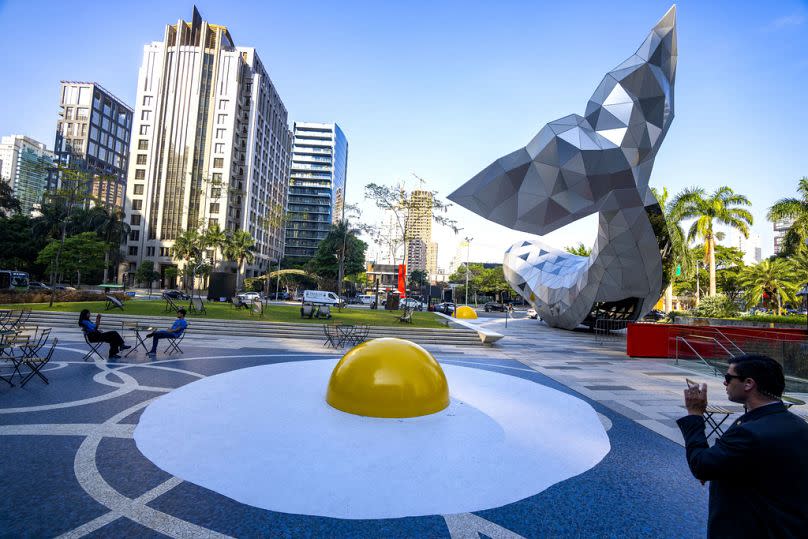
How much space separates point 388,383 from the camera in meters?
6.23

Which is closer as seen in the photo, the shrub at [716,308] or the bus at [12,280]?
the shrub at [716,308]

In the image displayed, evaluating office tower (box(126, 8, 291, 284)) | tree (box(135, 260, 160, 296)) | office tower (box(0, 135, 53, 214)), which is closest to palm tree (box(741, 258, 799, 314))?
office tower (box(126, 8, 291, 284))

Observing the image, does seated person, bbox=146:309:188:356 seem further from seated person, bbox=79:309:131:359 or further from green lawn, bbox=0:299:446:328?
green lawn, bbox=0:299:446:328

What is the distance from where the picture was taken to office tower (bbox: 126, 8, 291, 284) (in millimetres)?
70375

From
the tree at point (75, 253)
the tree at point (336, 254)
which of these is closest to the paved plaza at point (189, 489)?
the tree at point (75, 253)

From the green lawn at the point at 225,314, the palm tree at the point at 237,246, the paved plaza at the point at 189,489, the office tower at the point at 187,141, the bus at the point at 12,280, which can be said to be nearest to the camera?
the paved plaza at the point at 189,489

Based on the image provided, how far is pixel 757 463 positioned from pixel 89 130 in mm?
126241

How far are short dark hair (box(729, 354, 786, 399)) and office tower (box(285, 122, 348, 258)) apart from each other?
380 ft

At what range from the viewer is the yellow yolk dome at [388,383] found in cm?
619

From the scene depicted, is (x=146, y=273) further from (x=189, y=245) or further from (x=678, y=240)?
(x=678, y=240)

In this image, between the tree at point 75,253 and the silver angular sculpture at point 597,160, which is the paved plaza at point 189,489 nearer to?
the silver angular sculpture at point 597,160

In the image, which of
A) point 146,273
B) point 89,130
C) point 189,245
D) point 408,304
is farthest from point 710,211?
point 89,130

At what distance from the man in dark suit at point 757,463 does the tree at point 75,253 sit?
114 ft

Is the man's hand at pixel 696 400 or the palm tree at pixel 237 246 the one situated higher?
the palm tree at pixel 237 246
